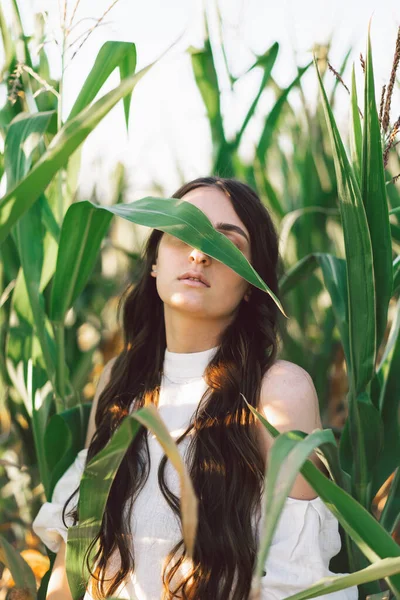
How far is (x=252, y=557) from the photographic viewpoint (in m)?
0.93

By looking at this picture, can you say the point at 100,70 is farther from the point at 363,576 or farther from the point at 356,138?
the point at 363,576

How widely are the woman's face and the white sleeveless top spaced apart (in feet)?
0.32

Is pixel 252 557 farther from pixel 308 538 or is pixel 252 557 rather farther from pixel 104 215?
pixel 104 215

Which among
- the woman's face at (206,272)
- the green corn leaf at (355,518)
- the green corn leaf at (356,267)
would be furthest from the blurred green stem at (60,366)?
the green corn leaf at (355,518)

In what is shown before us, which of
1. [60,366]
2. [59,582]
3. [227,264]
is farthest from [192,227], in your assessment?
[59,582]

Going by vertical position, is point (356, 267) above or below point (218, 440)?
above

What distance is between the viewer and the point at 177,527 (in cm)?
98

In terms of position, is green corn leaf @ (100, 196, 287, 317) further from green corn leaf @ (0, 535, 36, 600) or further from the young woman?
green corn leaf @ (0, 535, 36, 600)

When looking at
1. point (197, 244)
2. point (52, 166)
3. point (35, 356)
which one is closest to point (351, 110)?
point (197, 244)

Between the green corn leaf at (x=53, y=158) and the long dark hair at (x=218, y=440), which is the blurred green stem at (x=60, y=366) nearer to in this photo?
the long dark hair at (x=218, y=440)

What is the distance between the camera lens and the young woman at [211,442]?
3.04 ft

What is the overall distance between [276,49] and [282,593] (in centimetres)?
92

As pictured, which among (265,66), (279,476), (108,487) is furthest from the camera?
(265,66)

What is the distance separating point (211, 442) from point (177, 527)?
121 millimetres
